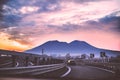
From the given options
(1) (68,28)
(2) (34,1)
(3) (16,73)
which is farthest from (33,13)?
(3) (16,73)

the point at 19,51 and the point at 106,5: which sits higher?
the point at 106,5

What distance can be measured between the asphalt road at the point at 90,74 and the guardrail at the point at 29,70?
0.98ft

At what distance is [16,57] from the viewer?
23.0ft

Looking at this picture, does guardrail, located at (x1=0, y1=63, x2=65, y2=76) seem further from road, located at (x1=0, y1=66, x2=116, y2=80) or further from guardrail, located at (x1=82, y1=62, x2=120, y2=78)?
guardrail, located at (x1=82, y1=62, x2=120, y2=78)

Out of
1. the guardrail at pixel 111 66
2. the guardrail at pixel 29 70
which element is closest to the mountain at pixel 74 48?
the guardrail at pixel 111 66

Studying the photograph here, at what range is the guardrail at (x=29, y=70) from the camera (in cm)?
684

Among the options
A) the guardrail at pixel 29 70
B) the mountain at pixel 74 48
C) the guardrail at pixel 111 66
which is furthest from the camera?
the guardrail at pixel 29 70

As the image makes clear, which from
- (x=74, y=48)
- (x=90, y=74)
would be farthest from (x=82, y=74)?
(x=74, y=48)

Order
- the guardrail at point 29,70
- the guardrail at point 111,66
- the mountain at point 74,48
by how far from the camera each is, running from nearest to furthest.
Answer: the guardrail at point 111,66 < the mountain at point 74,48 < the guardrail at point 29,70

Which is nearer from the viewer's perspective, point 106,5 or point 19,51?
point 106,5

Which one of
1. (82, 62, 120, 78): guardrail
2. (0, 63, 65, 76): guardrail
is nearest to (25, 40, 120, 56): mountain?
(82, 62, 120, 78): guardrail

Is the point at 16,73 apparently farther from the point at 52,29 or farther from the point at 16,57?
the point at 52,29

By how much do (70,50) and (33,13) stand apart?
0.99 meters

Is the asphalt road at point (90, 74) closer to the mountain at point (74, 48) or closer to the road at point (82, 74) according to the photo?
the road at point (82, 74)
